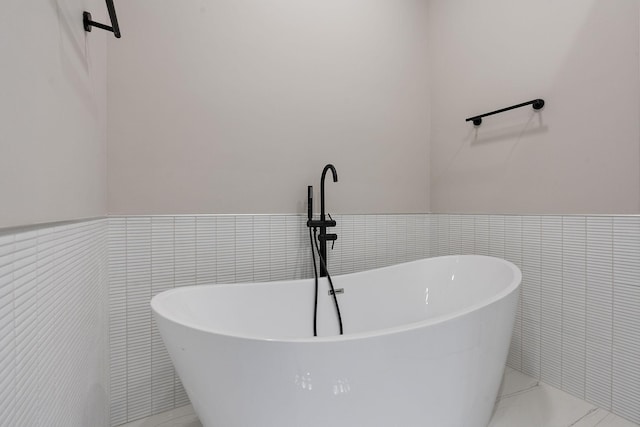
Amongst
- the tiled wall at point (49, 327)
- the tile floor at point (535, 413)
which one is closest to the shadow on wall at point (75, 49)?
the tiled wall at point (49, 327)

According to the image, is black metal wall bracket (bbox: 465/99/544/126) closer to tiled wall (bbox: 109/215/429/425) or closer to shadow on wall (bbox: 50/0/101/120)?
tiled wall (bbox: 109/215/429/425)

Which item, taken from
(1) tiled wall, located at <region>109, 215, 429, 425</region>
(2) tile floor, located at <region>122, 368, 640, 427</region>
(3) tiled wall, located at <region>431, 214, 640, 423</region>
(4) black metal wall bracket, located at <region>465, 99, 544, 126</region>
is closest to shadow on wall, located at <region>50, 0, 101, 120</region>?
(1) tiled wall, located at <region>109, 215, 429, 425</region>

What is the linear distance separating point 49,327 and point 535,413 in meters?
1.78

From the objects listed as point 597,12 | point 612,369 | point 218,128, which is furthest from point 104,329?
point 597,12

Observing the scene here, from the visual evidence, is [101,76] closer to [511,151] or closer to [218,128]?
[218,128]

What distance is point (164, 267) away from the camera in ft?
4.42

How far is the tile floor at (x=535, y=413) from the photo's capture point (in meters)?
1.23

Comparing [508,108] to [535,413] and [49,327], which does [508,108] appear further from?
[49,327]

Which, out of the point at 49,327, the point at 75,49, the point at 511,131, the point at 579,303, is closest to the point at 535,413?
the point at 579,303

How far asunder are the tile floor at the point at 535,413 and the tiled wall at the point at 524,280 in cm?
5

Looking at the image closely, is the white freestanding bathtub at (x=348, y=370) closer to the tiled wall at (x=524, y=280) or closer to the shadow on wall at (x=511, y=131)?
the tiled wall at (x=524, y=280)

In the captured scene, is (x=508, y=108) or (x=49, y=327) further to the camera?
(x=508, y=108)

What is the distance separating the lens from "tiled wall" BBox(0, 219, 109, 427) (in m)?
0.36

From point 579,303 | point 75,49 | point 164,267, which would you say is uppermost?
point 75,49
